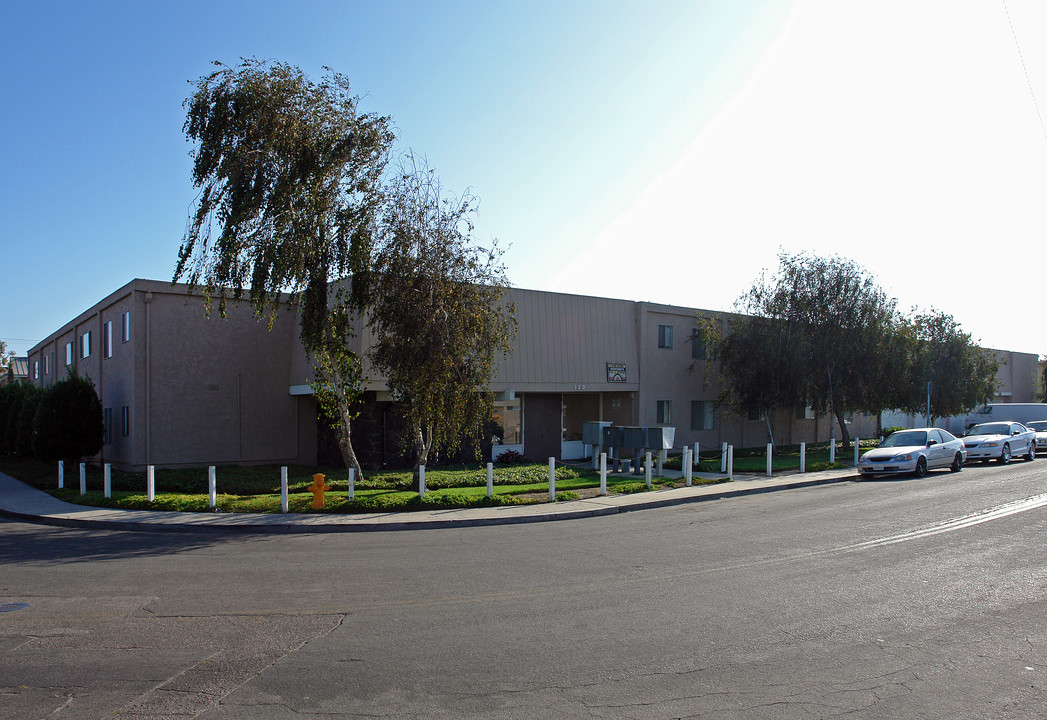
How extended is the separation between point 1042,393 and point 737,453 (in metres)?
43.4

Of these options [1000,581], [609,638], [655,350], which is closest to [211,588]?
[609,638]

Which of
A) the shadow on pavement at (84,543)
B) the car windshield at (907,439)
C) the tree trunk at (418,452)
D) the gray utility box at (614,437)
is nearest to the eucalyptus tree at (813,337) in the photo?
the car windshield at (907,439)

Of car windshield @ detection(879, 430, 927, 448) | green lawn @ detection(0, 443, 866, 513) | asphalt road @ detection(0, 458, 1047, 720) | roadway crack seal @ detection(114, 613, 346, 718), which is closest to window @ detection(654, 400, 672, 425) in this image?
green lawn @ detection(0, 443, 866, 513)

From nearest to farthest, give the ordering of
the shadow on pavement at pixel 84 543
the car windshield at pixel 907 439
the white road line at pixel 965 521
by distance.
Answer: the shadow on pavement at pixel 84 543
the white road line at pixel 965 521
the car windshield at pixel 907 439

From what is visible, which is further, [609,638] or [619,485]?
[619,485]

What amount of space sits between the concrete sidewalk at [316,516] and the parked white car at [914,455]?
6907 millimetres

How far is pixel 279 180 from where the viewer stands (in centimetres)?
1561

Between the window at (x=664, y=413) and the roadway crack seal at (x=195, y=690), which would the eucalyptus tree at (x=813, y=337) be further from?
the roadway crack seal at (x=195, y=690)

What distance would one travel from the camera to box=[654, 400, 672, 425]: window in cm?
2877

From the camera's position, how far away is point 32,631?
6723 mm

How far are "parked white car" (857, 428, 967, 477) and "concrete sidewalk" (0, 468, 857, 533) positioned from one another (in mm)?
6907

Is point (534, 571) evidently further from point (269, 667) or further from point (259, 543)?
point (259, 543)

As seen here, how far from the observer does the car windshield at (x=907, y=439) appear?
Result: 22203 mm

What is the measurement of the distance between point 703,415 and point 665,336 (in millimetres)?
3873
